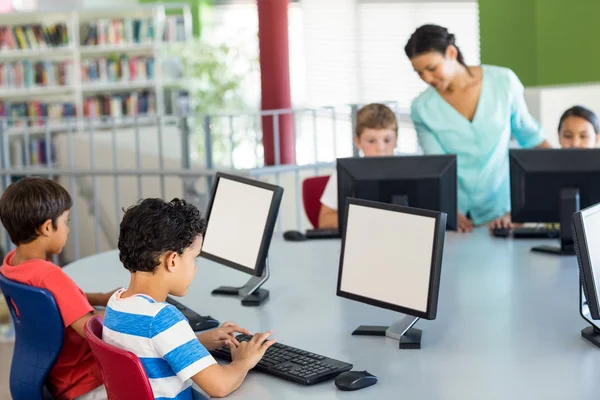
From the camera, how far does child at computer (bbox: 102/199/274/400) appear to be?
6.29ft

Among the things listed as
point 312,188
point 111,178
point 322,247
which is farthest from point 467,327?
point 111,178

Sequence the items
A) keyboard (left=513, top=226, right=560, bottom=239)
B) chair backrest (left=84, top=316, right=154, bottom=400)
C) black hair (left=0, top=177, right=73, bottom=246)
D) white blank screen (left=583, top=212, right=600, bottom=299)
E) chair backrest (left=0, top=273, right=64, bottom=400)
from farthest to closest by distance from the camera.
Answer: keyboard (left=513, top=226, right=560, bottom=239) < black hair (left=0, top=177, right=73, bottom=246) < chair backrest (left=0, top=273, right=64, bottom=400) < white blank screen (left=583, top=212, right=600, bottom=299) < chair backrest (left=84, top=316, right=154, bottom=400)

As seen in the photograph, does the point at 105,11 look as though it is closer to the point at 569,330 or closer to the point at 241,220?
the point at 241,220

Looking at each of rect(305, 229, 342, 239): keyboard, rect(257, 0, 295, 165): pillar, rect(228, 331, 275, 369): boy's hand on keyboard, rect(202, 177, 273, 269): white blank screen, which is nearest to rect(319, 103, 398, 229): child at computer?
rect(305, 229, 342, 239): keyboard

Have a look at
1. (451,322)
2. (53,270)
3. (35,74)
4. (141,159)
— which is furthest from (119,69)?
(451,322)

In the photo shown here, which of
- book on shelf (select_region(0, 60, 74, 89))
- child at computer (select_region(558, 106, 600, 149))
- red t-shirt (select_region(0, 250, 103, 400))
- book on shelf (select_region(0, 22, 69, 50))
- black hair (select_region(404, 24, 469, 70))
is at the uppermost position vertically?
book on shelf (select_region(0, 22, 69, 50))

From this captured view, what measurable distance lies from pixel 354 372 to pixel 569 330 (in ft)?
2.06

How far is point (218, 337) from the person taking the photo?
7.27 feet

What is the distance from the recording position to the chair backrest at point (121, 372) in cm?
189

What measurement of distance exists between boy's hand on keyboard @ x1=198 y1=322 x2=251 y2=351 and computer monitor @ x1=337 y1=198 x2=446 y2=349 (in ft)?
1.02

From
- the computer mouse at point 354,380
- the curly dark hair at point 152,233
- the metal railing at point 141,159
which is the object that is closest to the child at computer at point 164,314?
the curly dark hair at point 152,233

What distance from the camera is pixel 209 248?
2.81 meters

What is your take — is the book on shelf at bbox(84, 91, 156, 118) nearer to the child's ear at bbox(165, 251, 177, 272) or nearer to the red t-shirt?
the red t-shirt

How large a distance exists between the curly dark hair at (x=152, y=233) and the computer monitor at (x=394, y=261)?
0.49 meters
